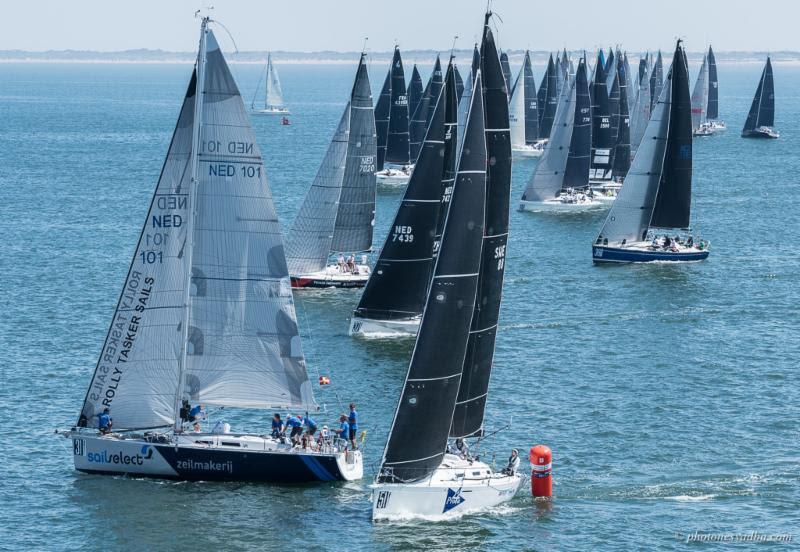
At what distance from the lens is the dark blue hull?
80500 mm

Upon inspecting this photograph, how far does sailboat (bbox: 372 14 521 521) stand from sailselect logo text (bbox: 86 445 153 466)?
7958mm

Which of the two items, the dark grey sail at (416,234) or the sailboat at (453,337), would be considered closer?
the sailboat at (453,337)

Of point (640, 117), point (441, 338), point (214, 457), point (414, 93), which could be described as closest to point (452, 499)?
point (441, 338)

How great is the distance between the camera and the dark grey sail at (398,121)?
11400cm

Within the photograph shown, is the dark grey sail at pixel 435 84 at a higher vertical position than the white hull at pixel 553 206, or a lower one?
higher

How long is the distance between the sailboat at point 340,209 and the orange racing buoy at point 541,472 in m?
31.1

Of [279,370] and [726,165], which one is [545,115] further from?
[279,370]

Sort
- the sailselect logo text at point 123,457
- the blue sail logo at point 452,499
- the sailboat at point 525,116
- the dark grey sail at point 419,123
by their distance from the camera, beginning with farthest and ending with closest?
the sailboat at point 525,116, the dark grey sail at point 419,123, the sailselect logo text at point 123,457, the blue sail logo at point 452,499

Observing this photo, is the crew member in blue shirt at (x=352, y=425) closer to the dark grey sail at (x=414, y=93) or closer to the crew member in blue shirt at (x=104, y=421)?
the crew member in blue shirt at (x=104, y=421)

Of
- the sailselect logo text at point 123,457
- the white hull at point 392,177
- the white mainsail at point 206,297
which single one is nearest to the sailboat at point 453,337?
the white mainsail at point 206,297

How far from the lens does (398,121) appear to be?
116 m

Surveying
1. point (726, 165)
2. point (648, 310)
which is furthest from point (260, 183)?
point (726, 165)

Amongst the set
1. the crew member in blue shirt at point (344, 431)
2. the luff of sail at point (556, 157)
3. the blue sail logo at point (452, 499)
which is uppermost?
the luff of sail at point (556, 157)

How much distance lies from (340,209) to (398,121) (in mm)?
45535
